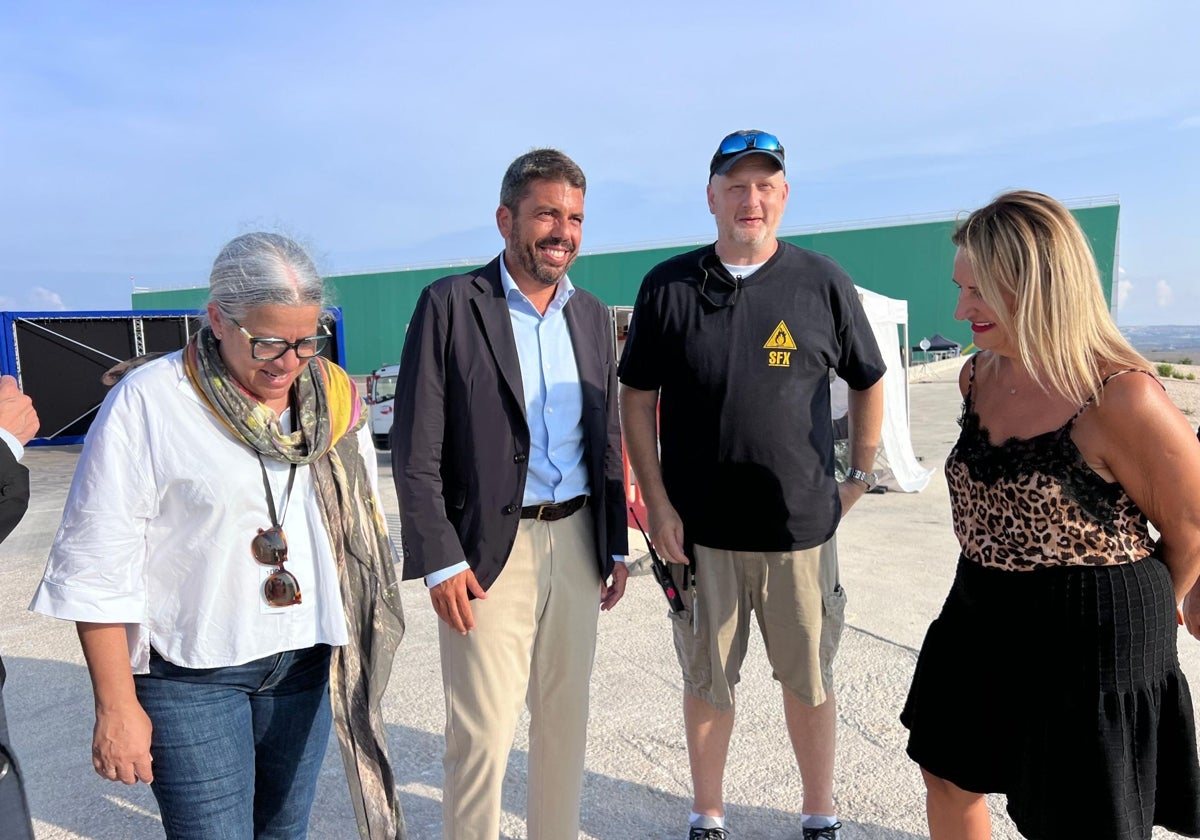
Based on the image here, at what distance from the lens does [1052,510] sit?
1841 millimetres

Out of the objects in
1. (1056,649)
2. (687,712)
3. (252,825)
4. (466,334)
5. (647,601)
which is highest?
(466,334)

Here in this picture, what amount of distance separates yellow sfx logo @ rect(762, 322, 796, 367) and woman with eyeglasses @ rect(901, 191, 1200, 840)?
2.28ft

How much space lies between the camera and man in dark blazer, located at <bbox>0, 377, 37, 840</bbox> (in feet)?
5.42

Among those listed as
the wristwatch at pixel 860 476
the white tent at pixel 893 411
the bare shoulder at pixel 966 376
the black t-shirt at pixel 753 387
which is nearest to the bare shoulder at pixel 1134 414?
the bare shoulder at pixel 966 376

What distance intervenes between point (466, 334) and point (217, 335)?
69cm

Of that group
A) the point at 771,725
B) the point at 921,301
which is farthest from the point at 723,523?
the point at 921,301

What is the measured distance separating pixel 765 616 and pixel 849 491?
1.94ft

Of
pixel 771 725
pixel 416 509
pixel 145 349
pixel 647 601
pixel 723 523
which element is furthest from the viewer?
pixel 145 349

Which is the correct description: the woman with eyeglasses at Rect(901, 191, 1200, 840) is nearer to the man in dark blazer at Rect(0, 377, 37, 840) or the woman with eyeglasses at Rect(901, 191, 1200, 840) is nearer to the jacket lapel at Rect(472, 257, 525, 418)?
the jacket lapel at Rect(472, 257, 525, 418)

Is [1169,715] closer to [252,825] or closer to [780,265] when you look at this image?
[780,265]

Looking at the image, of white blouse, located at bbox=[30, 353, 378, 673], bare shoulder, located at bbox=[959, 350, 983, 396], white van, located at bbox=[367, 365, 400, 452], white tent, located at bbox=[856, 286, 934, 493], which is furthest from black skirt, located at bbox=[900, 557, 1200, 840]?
white van, located at bbox=[367, 365, 400, 452]

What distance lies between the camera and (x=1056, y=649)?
1.86 meters

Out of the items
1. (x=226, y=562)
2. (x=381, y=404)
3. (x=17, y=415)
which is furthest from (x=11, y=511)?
Answer: (x=381, y=404)

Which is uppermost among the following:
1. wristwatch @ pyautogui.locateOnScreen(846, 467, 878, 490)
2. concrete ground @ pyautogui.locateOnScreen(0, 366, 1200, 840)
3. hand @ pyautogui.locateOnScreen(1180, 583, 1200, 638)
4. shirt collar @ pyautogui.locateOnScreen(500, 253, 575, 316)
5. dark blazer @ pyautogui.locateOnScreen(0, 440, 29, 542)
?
shirt collar @ pyautogui.locateOnScreen(500, 253, 575, 316)
